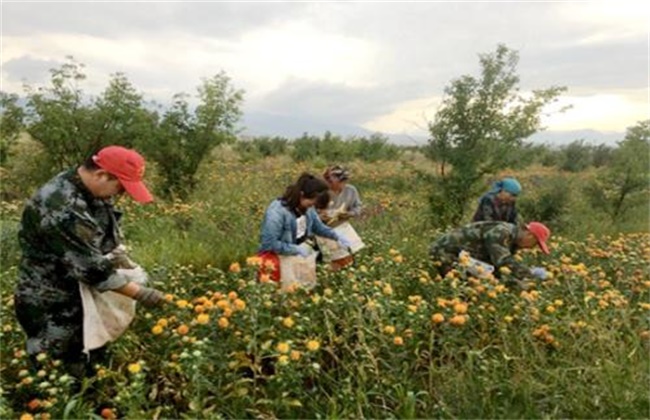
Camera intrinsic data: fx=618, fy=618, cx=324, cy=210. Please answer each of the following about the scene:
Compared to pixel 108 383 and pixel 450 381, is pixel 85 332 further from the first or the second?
pixel 450 381

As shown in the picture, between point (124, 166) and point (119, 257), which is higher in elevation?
point (124, 166)

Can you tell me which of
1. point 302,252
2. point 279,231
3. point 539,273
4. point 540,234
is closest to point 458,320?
point 539,273

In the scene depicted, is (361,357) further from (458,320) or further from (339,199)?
(339,199)

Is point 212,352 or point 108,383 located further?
point 108,383

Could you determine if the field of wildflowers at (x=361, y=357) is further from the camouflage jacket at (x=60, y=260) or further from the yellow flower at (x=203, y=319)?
the camouflage jacket at (x=60, y=260)

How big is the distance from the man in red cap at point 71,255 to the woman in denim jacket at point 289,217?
1.48 meters

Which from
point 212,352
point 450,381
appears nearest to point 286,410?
point 212,352

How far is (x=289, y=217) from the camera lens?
4996 millimetres

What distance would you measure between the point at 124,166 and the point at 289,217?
6.25 ft

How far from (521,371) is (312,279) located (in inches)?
79.2

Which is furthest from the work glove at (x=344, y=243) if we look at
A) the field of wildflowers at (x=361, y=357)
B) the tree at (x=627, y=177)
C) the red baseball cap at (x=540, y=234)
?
the tree at (x=627, y=177)

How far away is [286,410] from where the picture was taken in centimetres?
296

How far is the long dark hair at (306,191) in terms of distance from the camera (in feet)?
16.2

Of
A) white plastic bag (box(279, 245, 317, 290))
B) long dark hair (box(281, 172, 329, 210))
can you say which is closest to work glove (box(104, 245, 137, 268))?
white plastic bag (box(279, 245, 317, 290))
